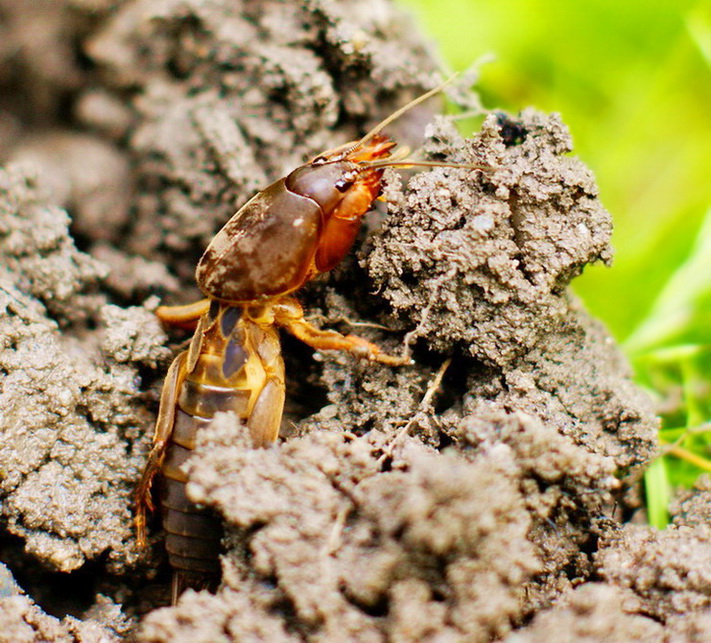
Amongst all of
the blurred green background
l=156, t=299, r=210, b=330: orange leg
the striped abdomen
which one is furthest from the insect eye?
the blurred green background

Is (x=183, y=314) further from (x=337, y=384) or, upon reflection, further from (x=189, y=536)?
(x=189, y=536)

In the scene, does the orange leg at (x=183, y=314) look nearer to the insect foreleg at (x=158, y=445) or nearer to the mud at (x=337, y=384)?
the mud at (x=337, y=384)

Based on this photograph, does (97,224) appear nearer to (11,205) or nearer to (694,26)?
(11,205)

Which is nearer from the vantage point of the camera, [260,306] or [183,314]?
[260,306]

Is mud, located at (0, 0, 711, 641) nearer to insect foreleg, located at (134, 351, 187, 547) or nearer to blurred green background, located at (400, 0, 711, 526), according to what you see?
insect foreleg, located at (134, 351, 187, 547)

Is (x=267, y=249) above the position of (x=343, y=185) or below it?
below

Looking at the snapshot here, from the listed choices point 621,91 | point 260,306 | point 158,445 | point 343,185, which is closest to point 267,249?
point 260,306

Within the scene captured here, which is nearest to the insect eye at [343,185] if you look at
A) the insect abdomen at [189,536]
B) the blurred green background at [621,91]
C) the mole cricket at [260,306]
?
the mole cricket at [260,306]
